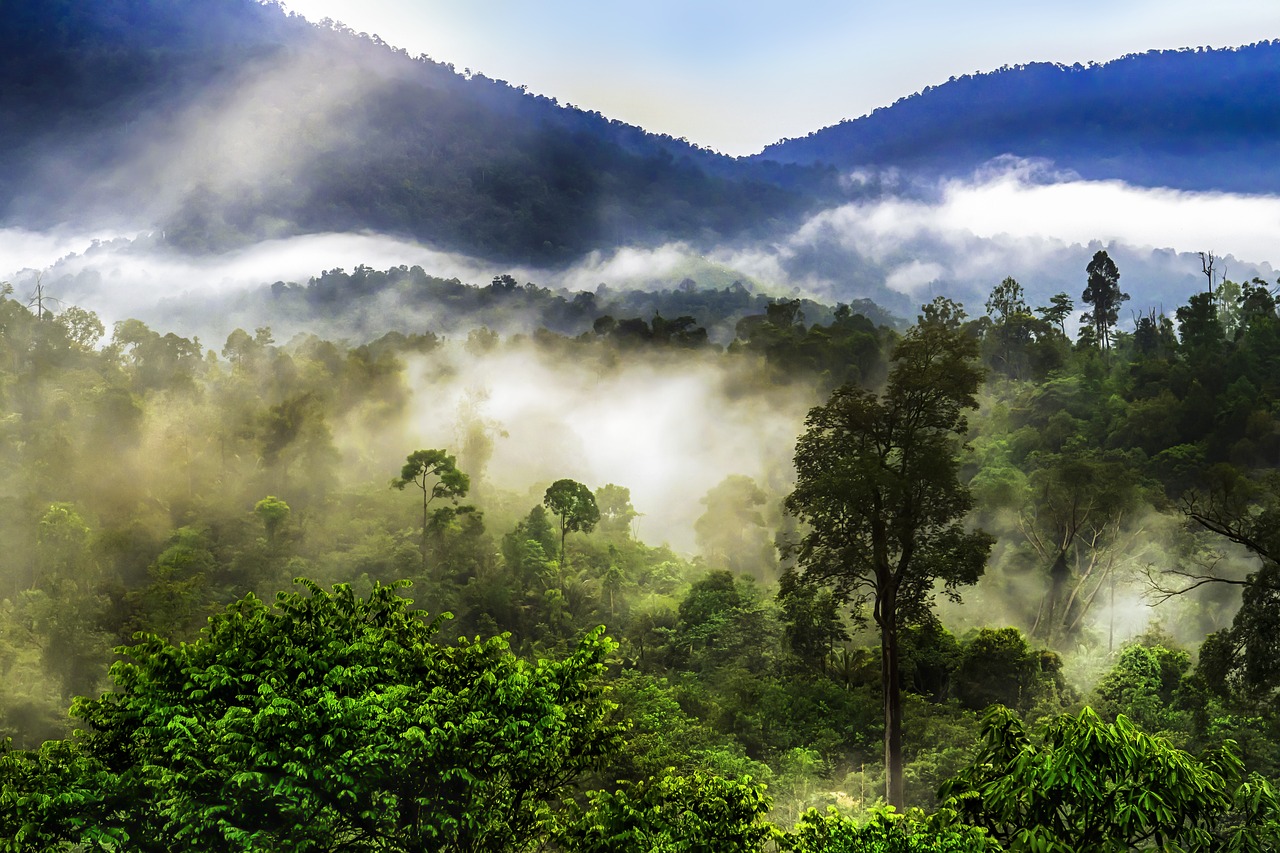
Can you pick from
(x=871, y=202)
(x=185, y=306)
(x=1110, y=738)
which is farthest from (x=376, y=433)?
(x=871, y=202)

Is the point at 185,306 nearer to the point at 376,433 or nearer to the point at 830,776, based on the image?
the point at 376,433

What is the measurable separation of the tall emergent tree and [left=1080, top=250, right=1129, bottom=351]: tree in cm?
3053

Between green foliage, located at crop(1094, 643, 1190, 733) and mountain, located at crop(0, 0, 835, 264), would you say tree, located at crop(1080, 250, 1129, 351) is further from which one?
mountain, located at crop(0, 0, 835, 264)

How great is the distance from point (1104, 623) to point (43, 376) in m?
42.6

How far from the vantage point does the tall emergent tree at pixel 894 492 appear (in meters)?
22.7

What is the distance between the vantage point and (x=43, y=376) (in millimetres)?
40219

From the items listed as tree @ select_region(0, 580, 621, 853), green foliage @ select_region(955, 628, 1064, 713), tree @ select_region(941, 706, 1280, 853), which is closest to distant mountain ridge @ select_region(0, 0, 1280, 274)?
green foliage @ select_region(955, 628, 1064, 713)

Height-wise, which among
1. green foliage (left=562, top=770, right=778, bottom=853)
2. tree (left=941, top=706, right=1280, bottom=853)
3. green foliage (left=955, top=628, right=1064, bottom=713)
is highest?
tree (left=941, top=706, right=1280, bottom=853)

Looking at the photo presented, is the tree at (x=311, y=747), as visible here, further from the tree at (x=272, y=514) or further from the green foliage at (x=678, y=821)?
the tree at (x=272, y=514)

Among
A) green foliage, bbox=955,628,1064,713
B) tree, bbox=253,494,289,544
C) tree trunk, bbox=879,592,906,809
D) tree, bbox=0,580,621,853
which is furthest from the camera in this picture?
tree, bbox=253,494,289,544

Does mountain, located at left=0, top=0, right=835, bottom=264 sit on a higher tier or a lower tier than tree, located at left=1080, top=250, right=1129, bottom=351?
higher

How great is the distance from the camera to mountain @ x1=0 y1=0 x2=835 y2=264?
75188 millimetres

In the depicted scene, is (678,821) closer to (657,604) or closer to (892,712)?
(892,712)

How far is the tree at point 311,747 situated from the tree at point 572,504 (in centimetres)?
2164
